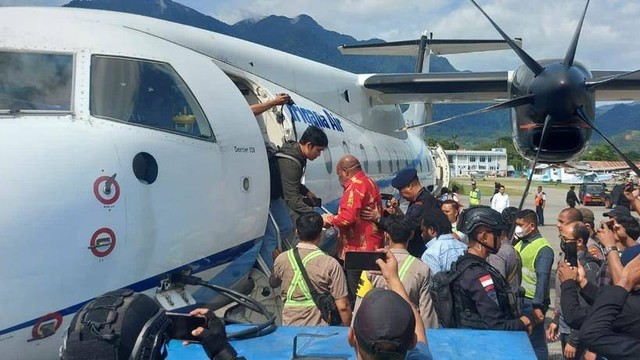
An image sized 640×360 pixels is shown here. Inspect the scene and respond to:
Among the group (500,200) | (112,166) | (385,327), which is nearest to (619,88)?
(500,200)

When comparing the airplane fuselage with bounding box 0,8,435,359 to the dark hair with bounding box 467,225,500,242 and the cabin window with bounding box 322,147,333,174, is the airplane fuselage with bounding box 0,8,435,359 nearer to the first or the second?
the dark hair with bounding box 467,225,500,242

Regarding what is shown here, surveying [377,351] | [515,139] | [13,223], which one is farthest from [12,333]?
[515,139]

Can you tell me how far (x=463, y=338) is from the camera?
128 inches

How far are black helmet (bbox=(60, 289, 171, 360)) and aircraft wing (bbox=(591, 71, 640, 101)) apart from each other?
8.80 metres

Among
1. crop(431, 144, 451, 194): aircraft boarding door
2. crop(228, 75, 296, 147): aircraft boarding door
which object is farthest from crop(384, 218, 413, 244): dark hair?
crop(431, 144, 451, 194): aircraft boarding door

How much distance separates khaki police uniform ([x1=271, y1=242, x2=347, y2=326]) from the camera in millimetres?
4270

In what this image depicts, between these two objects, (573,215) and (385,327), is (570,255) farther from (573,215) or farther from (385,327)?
(385,327)

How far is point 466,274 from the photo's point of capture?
12.2 ft

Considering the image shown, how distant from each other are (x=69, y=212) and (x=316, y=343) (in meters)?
1.56

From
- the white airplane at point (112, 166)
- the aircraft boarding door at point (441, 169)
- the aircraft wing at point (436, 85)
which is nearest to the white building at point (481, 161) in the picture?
the aircraft boarding door at point (441, 169)

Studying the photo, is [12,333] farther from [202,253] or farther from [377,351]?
[377,351]

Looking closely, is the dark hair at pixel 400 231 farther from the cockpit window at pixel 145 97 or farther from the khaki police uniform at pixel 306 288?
the cockpit window at pixel 145 97

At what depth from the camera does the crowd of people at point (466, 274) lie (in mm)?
3307

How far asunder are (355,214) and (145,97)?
89.1 inches
